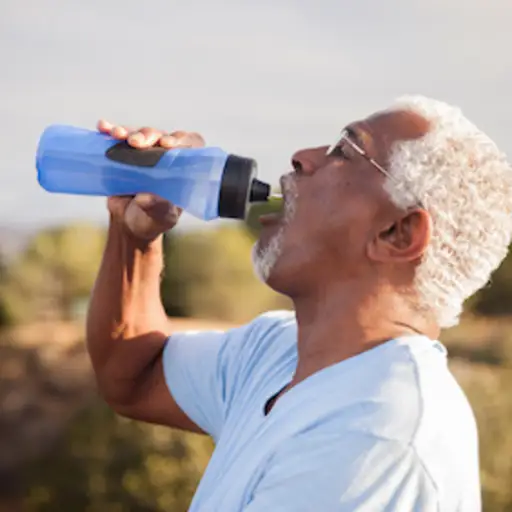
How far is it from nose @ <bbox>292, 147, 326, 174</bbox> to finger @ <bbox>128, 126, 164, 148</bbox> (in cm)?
22

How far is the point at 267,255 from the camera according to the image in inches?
48.8

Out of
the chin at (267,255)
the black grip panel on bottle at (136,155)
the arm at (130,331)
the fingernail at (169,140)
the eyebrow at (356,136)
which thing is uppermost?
the eyebrow at (356,136)

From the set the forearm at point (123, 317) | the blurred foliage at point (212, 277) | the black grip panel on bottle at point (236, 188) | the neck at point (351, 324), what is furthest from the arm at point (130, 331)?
the blurred foliage at point (212, 277)

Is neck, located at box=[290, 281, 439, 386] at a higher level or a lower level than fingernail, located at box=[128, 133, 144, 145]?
lower

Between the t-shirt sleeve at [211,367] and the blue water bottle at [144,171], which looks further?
the t-shirt sleeve at [211,367]

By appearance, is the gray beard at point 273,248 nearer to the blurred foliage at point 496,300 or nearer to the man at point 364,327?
the man at point 364,327

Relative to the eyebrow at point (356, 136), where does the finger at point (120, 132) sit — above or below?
below

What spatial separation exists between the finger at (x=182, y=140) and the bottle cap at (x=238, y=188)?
0.44ft

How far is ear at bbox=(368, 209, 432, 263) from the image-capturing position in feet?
3.79

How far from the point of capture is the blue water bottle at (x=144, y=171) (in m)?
1.27

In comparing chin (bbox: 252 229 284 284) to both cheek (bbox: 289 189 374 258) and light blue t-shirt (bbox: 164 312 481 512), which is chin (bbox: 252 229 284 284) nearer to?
cheek (bbox: 289 189 374 258)

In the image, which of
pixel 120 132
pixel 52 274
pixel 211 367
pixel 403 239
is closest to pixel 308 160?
pixel 403 239

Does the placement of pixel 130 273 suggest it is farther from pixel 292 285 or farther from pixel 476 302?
pixel 476 302

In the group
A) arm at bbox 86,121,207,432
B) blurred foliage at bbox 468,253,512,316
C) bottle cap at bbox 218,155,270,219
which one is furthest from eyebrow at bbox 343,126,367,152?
blurred foliage at bbox 468,253,512,316
